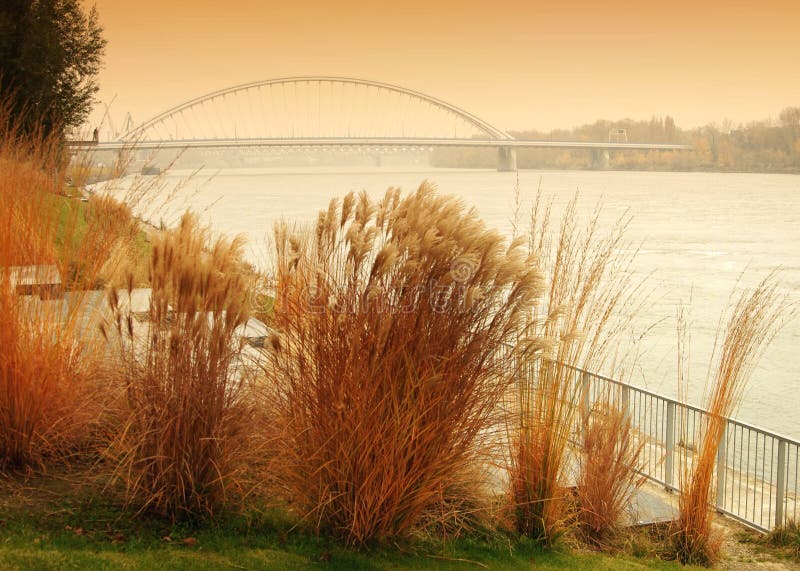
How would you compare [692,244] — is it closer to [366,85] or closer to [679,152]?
[366,85]

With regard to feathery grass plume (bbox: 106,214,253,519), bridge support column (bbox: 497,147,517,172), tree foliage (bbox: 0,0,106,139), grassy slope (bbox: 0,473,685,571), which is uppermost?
bridge support column (bbox: 497,147,517,172)

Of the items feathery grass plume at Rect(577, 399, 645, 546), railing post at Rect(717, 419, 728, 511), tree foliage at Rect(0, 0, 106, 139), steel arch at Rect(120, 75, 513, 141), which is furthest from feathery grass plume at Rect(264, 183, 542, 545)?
steel arch at Rect(120, 75, 513, 141)

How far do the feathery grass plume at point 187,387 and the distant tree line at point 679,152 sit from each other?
72038mm

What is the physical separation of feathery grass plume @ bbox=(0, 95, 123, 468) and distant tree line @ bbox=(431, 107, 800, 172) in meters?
71.1

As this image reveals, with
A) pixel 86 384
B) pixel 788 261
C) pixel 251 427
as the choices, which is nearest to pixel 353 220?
pixel 251 427

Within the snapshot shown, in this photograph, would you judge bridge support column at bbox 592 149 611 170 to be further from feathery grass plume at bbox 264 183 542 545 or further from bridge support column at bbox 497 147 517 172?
feathery grass plume at bbox 264 183 542 545

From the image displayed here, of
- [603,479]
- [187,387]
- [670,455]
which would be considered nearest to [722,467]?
[670,455]

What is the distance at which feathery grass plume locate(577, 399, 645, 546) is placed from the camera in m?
4.46

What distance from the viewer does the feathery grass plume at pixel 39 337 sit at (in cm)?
385

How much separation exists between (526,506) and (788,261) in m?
22.9

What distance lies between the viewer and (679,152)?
292 ft

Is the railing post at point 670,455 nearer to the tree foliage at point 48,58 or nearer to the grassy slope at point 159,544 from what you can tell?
the grassy slope at point 159,544

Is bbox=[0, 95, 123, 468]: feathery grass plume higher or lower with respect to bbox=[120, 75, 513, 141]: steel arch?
lower

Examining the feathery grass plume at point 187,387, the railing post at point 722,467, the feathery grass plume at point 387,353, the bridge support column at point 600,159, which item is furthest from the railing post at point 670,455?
the bridge support column at point 600,159
